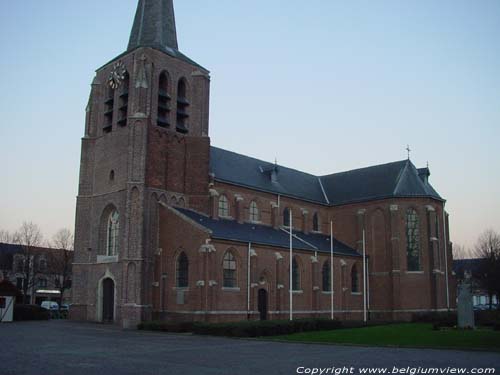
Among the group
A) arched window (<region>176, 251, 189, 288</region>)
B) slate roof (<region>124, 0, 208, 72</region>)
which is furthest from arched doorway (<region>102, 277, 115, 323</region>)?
slate roof (<region>124, 0, 208, 72</region>)

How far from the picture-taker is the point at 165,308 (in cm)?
3756

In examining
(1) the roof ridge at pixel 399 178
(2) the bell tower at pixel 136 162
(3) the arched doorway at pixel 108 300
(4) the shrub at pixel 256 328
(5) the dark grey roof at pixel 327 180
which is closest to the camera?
(4) the shrub at pixel 256 328

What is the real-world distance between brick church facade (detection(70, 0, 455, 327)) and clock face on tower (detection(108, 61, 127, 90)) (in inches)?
5.4

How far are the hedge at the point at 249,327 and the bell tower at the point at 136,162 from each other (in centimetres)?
474

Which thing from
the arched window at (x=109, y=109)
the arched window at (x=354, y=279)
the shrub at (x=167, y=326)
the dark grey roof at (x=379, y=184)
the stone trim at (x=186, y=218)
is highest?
the arched window at (x=109, y=109)

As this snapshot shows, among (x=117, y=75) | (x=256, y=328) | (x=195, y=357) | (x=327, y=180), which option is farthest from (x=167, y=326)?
(x=327, y=180)

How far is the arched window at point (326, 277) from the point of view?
46031 mm

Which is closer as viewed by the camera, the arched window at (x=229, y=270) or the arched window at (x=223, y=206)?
the arched window at (x=229, y=270)

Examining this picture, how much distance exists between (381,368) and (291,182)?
38084 millimetres

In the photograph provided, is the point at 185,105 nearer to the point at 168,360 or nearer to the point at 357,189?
the point at 357,189

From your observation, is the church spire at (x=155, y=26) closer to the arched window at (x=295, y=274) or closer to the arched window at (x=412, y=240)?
the arched window at (x=295, y=274)

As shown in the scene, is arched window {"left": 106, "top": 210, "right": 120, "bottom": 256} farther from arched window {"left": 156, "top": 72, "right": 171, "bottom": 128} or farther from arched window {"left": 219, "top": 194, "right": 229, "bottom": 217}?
arched window {"left": 219, "top": 194, "right": 229, "bottom": 217}

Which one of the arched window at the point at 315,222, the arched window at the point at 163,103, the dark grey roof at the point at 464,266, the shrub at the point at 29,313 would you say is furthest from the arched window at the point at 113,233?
the dark grey roof at the point at 464,266

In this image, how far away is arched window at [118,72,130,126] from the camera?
41.9 m
